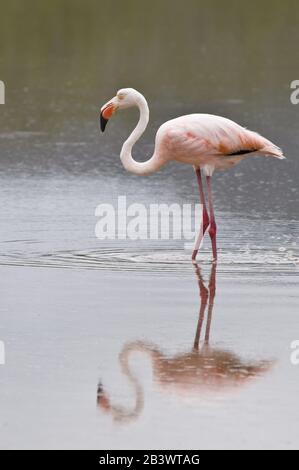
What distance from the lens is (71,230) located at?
12.9 metres

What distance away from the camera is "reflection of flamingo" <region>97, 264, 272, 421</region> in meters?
7.27

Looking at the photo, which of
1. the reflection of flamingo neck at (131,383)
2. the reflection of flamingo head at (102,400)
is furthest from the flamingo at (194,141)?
the reflection of flamingo head at (102,400)

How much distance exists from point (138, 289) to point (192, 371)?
248 centimetres

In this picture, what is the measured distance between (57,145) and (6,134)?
1244 mm

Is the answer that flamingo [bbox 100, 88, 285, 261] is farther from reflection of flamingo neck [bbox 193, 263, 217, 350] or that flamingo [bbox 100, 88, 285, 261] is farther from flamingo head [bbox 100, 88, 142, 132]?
reflection of flamingo neck [bbox 193, 263, 217, 350]

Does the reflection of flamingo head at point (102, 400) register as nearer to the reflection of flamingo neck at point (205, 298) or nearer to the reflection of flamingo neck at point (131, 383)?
the reflection of flamingo neck at point (131, 383)

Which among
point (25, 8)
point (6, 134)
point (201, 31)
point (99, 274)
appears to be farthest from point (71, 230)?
point (25, 8)

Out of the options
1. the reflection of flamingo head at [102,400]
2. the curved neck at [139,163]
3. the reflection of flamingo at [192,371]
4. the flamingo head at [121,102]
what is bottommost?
the reflection of flamingo head at [102,400]

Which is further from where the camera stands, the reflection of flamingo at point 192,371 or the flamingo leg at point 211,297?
the flamingo leg at point 211,297

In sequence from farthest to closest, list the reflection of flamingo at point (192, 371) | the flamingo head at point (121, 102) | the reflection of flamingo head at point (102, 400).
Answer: the flamingo head at point (121, 102) → the reflection of flamingo at point (192, 371) → the reflection of flamingo head at point (102, 400)

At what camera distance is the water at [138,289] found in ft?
22.8

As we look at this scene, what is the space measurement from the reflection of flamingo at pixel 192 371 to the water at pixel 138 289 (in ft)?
0.05

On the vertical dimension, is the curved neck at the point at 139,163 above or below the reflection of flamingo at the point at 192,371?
above

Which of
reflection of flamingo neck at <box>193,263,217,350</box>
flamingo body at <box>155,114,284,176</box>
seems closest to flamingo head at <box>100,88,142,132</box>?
flamingo body at <box>155,114,284,176</box>
